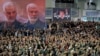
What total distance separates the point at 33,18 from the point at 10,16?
0.88 m

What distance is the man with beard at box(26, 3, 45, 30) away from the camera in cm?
1224

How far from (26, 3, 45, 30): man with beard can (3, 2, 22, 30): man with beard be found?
45 centimetres

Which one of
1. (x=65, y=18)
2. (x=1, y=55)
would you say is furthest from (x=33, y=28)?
(x=65, y=18)

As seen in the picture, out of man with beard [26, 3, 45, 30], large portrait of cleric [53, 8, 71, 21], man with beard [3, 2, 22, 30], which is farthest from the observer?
large portrait of cleric [53, 8, 71, 21]

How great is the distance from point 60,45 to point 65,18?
1548 cm

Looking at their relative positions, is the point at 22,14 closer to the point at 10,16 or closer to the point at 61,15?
the point at 10,16

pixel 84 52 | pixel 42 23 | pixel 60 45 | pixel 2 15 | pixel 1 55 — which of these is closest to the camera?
pixel 1 55

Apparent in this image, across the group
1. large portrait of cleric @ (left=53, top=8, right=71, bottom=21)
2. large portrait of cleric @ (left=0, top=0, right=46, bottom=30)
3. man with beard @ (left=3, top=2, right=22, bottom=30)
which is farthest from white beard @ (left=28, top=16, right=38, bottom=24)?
large portrait of cleric @ (left=53, top=8, right=71, bottom=21)

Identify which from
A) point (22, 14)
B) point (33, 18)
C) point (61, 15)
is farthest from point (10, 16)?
point (61, 15)

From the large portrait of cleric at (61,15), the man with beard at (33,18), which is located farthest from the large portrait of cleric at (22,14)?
the large portrait of cleric at (61,15)

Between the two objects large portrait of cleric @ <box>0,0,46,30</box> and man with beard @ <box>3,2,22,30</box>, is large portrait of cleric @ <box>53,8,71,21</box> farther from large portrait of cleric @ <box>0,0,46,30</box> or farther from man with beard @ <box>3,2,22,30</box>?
man with beard @ <box>3,2,22,30</box>

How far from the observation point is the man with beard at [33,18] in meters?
12.2

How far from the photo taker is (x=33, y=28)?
12.5m

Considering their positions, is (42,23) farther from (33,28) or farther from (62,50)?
(62,50)
